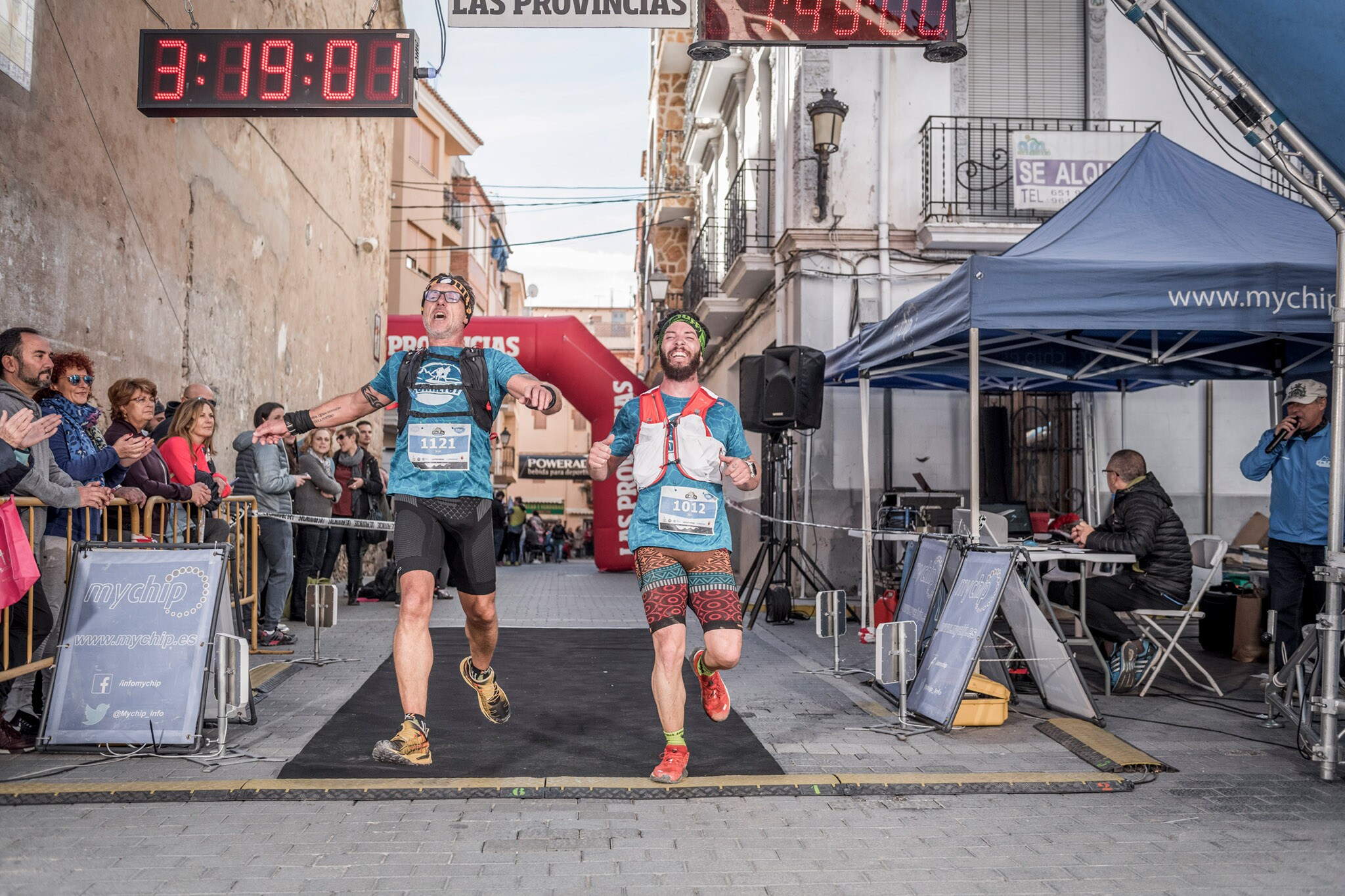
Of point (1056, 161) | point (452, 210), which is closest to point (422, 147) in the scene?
point (452, 210)

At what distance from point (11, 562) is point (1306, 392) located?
6.73m

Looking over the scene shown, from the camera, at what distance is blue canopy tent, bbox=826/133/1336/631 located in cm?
679

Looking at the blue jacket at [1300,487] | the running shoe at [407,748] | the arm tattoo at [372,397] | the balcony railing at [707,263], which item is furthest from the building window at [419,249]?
the running shoe at [407,748]

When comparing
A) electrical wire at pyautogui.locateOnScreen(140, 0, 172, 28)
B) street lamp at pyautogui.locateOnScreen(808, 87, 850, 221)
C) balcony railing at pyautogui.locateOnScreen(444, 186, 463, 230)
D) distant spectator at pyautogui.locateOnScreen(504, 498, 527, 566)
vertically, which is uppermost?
balcony railing at pyautogui.locateOnScreen(444, 186, 463, 230)

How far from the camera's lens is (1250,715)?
21.4ft

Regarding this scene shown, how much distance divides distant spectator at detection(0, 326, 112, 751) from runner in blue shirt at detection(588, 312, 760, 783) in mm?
2455

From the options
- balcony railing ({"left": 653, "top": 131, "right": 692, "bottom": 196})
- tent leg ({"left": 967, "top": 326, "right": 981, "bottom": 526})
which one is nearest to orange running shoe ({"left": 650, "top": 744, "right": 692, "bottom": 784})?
tent leg ({"left": 967, "top": 326, "right": 981, "bottom": 526})

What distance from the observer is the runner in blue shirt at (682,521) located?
483 centimetres

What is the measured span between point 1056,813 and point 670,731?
1.52m

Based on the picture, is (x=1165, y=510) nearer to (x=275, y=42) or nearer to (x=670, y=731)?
(x=670, y=731)

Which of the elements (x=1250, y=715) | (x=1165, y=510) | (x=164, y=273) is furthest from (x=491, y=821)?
(x=164, y=273)

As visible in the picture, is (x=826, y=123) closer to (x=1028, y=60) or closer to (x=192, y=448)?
(x=1028, y=60)

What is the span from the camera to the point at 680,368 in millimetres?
5059

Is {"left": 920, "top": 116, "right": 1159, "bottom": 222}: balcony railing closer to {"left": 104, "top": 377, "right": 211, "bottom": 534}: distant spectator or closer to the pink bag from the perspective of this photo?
{"left": 104, "top": 377, "right": 211, "bottom": 534}: distant spectator
